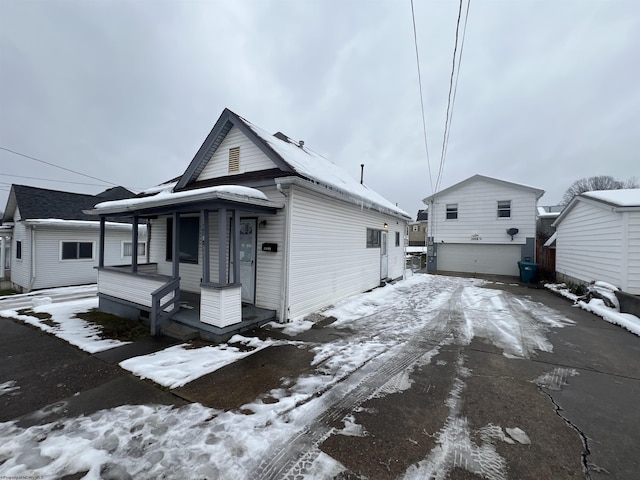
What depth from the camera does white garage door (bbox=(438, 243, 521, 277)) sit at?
14758 mm

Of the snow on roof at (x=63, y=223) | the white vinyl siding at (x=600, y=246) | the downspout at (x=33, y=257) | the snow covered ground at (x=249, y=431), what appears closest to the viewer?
the snow covered ground at (x=249, y=431)

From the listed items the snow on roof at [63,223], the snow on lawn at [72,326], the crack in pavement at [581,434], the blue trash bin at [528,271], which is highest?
the snow on roof at [63,223]

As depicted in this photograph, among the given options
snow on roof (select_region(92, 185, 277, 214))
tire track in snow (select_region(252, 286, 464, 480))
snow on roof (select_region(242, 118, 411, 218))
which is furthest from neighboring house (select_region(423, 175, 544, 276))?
snow on roof (select_region(92, 185, 277, 214))

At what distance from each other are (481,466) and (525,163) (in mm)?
37547

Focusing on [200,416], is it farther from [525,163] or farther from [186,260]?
[525,163]

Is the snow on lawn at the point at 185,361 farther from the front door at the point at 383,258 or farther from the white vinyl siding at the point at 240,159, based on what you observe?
the front door at the point at 383,258

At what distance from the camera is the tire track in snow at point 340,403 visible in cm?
201

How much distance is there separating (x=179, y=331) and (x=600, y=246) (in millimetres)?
12652

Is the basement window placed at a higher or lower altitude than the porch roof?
higher

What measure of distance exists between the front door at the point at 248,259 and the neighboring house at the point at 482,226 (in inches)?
545

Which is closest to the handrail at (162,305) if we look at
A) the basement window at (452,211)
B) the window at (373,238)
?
the window at (373,238)

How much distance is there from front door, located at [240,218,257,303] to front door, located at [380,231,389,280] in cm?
639

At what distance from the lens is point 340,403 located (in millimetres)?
2873

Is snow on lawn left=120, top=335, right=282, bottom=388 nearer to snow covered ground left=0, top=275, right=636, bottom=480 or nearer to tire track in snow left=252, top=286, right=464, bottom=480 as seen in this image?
snow covered ground left=0, top=275, right=636, bottom=480
